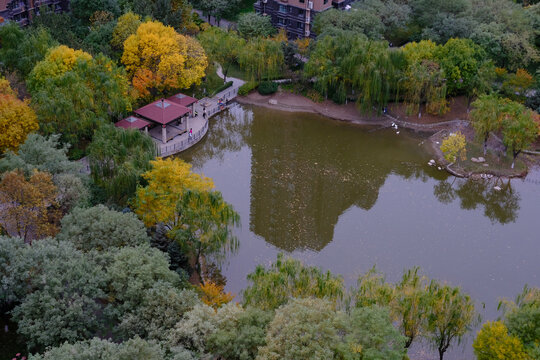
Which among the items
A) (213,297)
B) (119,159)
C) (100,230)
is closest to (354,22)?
(119,159)

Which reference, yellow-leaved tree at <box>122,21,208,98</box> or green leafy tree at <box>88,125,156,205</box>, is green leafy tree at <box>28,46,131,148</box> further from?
green leafy tree at <box>88,125,156,205</box>

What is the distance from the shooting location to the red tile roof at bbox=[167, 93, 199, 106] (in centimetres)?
5106

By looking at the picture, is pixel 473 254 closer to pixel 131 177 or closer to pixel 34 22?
pixel 131 177

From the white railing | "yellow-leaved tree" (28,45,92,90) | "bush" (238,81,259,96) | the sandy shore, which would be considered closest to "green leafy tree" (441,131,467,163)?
the sandy shore

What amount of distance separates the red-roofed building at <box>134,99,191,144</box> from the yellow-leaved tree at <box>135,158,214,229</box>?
1270cm

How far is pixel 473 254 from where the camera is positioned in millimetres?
38094

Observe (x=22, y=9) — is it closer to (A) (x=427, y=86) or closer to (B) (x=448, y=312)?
(A) (x=427, y=86)

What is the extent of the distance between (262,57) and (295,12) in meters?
11.4

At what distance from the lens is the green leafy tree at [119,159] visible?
119 feet

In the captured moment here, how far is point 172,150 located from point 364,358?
28.1 m

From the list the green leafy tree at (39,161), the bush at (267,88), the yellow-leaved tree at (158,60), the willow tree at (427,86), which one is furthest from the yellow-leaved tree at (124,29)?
the willow tree at (427,86)

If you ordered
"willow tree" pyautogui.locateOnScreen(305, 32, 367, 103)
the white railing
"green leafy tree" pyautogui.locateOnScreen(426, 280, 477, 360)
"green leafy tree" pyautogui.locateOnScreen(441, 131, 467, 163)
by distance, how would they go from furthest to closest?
"willow tree" pyautogui.locateOnScreen(305, 32, 367, 103), the white railing, "green leafy tree" pyautogui.locateOnScreen(441, 131, 467, 163), "green leafy tree" pyautogui.locateOnScreen(426, 280, 477, 360)

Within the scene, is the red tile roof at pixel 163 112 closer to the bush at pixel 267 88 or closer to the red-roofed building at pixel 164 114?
the red-roofed building at pixel 164 114

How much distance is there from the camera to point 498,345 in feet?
83.6
